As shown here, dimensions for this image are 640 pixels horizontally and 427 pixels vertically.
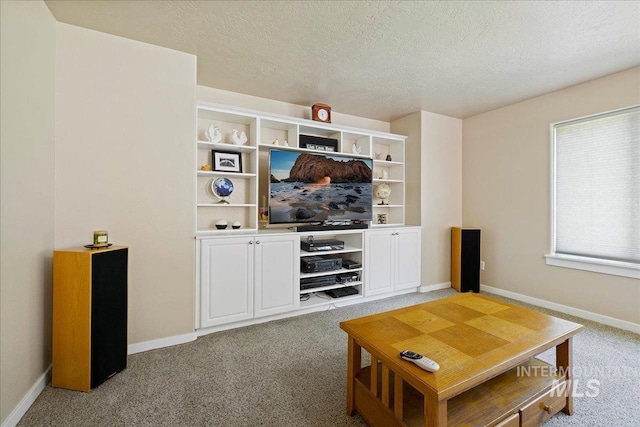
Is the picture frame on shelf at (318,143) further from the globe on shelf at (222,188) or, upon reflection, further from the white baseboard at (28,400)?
the white baseboard at (28,400)

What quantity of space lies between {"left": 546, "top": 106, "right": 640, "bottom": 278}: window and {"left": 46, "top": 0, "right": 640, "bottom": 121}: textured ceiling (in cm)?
Answer: 56

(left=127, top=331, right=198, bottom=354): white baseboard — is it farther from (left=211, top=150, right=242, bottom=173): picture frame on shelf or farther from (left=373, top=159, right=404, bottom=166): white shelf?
(left=373, top=159, right=404, bottom=166): white shelf

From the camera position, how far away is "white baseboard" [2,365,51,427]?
1.45 m

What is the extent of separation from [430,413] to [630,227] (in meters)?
3.07

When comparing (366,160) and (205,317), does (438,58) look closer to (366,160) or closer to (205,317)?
(366,160)

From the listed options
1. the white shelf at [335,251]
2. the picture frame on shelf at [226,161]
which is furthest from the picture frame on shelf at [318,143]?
the white shelf at [335,251]

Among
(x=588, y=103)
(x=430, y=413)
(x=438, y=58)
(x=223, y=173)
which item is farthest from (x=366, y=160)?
(x=430, y=413)

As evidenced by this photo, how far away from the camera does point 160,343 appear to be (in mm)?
2307

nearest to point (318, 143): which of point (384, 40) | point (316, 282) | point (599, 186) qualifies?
point (384, 40)

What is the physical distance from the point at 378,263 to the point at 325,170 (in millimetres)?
1326

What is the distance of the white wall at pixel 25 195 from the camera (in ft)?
4.71

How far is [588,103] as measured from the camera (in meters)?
2.91

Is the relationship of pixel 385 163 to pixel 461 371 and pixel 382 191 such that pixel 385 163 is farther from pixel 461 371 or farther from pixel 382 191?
pixel 461 371

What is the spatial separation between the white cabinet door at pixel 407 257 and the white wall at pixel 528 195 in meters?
1.00
